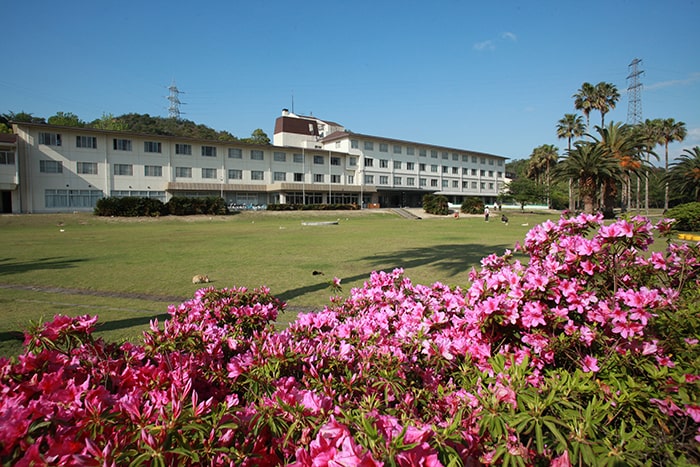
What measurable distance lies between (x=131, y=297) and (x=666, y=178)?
1776 inches

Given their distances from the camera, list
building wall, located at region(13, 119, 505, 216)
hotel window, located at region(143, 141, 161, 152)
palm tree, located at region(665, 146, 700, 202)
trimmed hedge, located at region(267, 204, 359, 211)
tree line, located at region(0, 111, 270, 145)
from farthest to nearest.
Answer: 1. tree line, located at region(0, 111, 270, 145)
2. trimmed hedge, located at region(267, 204, 359, 211)
3. hotel window, located at region(143, 141, 161, 152)
4. building wall, located at region(13, 119, 505, 216)
5. palm tree, located at region(665, 146, 700, 202)

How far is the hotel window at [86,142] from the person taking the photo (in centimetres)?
4309

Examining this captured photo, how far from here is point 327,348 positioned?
92.4 inches

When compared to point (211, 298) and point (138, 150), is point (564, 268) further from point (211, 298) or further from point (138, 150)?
point (138, 150)

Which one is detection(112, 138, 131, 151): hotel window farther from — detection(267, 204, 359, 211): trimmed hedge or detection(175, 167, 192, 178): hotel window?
detection(267, 204, 359, 211): trimmed hedge

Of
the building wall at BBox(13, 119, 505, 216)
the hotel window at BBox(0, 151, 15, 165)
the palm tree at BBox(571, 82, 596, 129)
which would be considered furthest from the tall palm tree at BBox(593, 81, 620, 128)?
the hotel window at BBox(0, 151, 15, 165)

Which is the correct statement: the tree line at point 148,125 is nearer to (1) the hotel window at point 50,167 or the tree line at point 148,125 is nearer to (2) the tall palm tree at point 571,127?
(1) the hotel window at point 50,167

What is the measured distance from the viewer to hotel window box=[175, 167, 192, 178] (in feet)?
161

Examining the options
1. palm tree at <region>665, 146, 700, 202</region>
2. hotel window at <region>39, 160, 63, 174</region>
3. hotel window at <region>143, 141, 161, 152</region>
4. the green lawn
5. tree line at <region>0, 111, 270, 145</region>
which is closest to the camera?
the green lawn

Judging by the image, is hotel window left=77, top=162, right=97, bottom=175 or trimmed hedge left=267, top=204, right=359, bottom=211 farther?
trimmed hedge left=267, top=204, right=359, bottom=211

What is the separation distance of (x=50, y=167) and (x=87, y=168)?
10.9ft

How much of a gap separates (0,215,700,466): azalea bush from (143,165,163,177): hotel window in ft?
165

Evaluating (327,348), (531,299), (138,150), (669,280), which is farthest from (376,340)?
(138,150)

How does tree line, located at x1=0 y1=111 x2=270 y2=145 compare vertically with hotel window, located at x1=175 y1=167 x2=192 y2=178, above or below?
above
